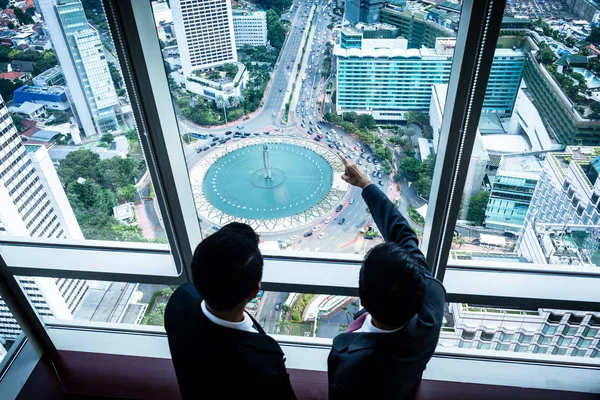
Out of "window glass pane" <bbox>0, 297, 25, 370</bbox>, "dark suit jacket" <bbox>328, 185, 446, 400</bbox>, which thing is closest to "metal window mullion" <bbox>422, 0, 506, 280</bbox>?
"dark suit jacket" <bbox>328, 185, 446, 400</bbox>

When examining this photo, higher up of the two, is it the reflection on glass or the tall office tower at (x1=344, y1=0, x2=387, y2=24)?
the tall office tower at (x1=344, y1=0, x2=387, y2=24)

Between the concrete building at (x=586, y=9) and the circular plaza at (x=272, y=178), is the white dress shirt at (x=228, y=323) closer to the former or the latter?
the circular plaza at (x=272, y=178)

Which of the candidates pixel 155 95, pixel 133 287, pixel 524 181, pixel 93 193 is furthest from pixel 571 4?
pixel 133 287

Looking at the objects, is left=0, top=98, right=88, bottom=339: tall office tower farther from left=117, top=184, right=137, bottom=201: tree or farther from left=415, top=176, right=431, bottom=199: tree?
left=415, top=176, right=431, bottom=199: tree

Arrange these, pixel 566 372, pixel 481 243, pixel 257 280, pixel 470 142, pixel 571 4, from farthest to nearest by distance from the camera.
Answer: pixel 566 372 < pixel 481 243 < pixel 470 142 < pixel 571 4 < pixel 257 280

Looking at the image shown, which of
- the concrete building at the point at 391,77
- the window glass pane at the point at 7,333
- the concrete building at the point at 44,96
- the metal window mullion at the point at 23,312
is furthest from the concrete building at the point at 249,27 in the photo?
the window glass pane at the point at 7,333

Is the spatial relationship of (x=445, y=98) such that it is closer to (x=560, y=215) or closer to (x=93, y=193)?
(x=560, y=215)
